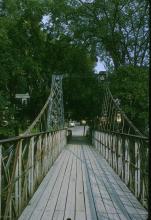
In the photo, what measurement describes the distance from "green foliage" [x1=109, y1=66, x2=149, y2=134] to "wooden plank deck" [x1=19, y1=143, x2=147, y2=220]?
560 inches

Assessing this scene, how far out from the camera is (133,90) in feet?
84.0

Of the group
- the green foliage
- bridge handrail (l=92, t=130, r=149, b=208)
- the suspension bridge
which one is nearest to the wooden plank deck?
the suspension bridge

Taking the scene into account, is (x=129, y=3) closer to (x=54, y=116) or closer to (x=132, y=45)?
(x=132, y=45)

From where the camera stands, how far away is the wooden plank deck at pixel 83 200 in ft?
21.6

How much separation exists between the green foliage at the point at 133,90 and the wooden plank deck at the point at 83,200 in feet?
46.7

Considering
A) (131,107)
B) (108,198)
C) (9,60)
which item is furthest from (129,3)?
(108,198)

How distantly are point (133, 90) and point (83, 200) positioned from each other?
711 inches

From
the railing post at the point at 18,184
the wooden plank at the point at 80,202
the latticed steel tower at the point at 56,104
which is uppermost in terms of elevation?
the latticed steel tower at the point at 56,104

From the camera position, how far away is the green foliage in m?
25.4

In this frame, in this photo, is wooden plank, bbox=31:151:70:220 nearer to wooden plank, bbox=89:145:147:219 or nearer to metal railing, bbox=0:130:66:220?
metal railing, bbox=0:130:66:220

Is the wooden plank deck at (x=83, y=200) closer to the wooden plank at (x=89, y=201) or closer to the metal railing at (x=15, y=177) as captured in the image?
the wooden plank at (x=89, y=201)

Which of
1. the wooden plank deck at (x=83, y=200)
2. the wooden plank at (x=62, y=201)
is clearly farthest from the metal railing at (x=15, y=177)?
the wooden plank at (x=62, y=201)

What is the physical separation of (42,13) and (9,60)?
13.2m

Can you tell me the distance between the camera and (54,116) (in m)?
25.9
